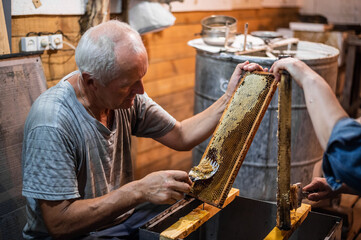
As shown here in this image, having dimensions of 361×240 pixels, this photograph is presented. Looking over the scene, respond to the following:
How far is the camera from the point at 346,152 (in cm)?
116

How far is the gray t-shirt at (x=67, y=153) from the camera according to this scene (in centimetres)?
161

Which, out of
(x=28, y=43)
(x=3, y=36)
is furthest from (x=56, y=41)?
(x=3, y=36)

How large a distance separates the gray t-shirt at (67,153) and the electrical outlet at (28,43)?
105 cm

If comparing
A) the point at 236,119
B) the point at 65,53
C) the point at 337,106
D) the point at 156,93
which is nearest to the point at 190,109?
the point at 156,93

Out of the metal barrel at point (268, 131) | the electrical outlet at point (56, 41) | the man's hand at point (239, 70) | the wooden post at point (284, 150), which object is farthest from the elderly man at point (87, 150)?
the metal barrel at point (268, 131)

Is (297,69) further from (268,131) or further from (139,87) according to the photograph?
(268,131)

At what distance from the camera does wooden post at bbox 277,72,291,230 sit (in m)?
1.47

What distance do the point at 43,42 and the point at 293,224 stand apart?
6.91 ft

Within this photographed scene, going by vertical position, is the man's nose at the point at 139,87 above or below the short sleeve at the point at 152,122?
above

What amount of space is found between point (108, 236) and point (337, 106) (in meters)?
1.14

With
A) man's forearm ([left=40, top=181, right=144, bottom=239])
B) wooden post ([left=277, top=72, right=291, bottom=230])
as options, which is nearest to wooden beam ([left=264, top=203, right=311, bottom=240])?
wooden post ([left=277, top=72, right=291, bottom=230])

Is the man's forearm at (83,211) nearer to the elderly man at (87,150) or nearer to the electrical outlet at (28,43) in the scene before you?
the elderly man at (87,150)

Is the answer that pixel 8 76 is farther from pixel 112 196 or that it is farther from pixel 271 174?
pixel 271 174

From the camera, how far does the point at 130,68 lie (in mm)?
1644
